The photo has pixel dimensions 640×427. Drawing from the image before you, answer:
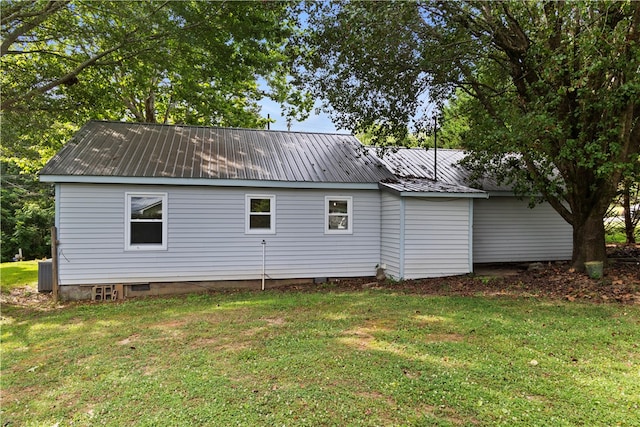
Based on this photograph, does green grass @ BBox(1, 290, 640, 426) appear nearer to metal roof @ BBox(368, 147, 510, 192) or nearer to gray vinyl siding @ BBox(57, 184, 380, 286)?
gray vinyl siding @ BBox(57, 184, 380, 286)

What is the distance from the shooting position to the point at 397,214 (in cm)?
Answer: 893

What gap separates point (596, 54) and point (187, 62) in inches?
398

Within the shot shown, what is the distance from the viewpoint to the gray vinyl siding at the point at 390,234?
8938 millimetres

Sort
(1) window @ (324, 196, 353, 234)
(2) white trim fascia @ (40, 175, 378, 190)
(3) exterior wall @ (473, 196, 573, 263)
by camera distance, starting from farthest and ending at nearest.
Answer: (3) exterior wall @ (473, 196, 573, 263) → (1) window @ (324, 196, 353, 234) → (2) white trim fascia @ (40, 175, 378, 190)

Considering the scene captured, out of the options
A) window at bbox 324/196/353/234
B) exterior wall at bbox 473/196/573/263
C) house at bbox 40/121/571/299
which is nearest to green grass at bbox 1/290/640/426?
house at bbox 40/121/571/299

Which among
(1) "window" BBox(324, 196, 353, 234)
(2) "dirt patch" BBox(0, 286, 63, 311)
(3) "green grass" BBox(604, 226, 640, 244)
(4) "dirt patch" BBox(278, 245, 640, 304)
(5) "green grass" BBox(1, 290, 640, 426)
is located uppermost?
(1) "window" BBox(324, 196, 353, 234)

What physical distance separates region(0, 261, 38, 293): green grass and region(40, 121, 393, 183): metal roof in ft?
14.2

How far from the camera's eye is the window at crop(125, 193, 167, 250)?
8289 mm

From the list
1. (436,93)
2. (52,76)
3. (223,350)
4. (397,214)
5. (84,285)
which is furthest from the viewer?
(52,76)

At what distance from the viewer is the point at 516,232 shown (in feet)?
37.1

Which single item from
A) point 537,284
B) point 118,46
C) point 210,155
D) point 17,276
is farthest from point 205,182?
point 537,284

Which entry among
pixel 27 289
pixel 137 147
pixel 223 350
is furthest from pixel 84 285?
pixel 223 350

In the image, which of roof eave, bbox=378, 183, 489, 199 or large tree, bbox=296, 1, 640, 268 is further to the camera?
roof eave, bbox=378, 183, 489, 199

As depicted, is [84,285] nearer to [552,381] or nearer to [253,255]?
[253,255]
